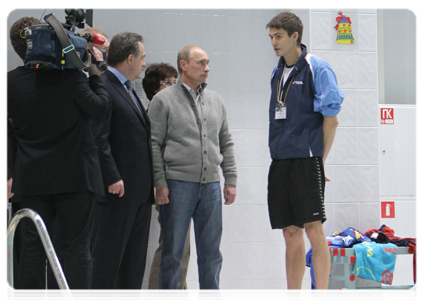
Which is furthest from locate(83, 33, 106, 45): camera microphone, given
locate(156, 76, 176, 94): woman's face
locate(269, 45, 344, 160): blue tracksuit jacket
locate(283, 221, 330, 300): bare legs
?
locate(283, 221, 330, 300): bare legs

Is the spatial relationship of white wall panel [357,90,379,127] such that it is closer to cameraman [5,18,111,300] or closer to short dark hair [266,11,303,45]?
short dark hair [266,11,303,45]

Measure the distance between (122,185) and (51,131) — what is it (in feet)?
1.56

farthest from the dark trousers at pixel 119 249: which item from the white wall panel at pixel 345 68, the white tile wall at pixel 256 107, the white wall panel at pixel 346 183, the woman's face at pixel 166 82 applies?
the white wall panel at pixel 345 68

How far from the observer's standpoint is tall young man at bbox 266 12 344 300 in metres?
2.66

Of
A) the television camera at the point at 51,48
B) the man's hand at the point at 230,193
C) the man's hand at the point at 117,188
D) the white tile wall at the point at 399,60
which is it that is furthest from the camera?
the white tile wall at the point at 399,60

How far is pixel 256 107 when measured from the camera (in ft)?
13.4

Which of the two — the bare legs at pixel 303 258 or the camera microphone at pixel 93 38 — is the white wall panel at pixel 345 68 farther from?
the camera microphone at pixel 93 38

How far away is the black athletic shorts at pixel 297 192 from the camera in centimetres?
264

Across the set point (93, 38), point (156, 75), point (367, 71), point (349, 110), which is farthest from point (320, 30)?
point (93, 38)

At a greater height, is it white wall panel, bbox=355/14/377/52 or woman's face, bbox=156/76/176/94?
white wall panel, bbox=355/14/377/52

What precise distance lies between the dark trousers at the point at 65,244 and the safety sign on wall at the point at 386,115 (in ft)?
9.31

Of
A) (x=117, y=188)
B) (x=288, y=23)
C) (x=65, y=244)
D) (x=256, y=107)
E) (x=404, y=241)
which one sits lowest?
(x=404, y=241)

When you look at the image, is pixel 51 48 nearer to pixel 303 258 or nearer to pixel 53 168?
pixel 53 168

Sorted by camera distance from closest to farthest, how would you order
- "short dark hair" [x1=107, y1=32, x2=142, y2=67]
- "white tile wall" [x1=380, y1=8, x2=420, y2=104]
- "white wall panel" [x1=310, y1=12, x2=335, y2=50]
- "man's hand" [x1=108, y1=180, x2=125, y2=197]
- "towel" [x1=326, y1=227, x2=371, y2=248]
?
"man's hand" [x1=108, y1=180, x2=125, y2=197]
"short dark hair" [x1=107, y1=32, x2=142, y2=67]
"towel" [x1=326, y1=227, x2=371, y2=248]
"white wall panel" [x1=310, y1=12, x2=335, y2=50]
"white tile wall" [x1=380, y1=8, x2=420, y2=104]
